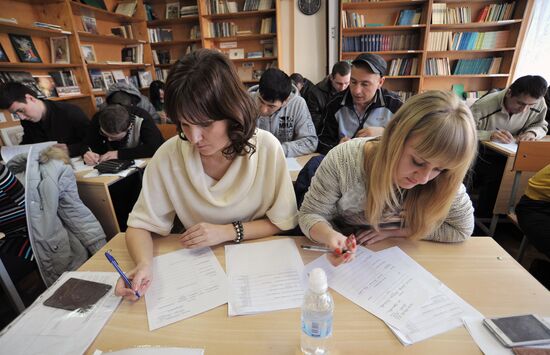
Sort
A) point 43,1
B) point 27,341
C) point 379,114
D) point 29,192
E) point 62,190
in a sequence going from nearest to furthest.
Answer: point 27,341 → point 29,192 → point 62,190 → point 379,114 → point 43,1

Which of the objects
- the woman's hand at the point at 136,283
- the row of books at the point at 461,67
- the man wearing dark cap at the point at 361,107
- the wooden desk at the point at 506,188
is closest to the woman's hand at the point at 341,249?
the woman's hand at the point at 136,283

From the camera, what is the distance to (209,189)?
101 centimetres

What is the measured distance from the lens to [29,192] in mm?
1426

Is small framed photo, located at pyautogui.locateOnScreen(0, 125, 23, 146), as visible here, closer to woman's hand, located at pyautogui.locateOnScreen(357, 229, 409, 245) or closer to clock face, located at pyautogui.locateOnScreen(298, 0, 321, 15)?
woman's hand, located at pyautogui.locateOnScreen(357, 229, 409, 245)

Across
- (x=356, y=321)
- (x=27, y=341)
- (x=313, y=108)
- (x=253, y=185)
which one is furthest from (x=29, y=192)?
Answer: (x=313, y=108)

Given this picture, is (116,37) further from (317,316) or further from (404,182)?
(317,316)

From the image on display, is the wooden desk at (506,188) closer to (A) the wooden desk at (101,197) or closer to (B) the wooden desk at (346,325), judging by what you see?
Answer: (B) the wooden desk at (346,325)

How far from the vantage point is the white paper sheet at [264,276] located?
2.33ft

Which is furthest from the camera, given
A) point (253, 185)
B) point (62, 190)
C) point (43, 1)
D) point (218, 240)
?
point (43, 1)

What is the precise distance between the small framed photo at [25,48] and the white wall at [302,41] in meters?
2.99

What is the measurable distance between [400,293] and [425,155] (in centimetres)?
37

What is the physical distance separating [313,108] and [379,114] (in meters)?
1.21

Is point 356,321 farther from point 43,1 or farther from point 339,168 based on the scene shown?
point 43,1

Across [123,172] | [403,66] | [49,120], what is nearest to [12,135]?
[49,120]
